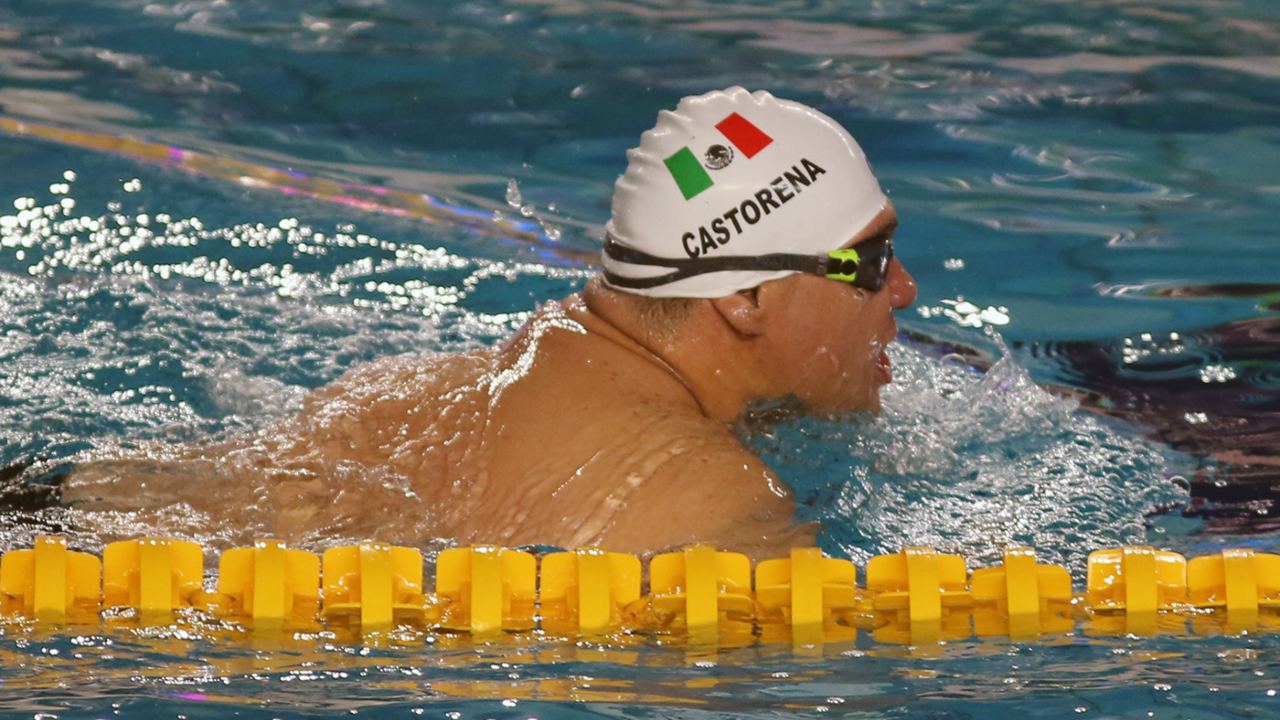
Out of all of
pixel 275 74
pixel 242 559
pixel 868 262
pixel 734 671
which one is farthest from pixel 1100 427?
pixel 275 74

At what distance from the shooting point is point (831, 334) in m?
3.51

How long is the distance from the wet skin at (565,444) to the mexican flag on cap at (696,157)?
26cm

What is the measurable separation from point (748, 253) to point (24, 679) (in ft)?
5.52

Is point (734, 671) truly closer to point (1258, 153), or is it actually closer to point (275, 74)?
point (1258, 153)

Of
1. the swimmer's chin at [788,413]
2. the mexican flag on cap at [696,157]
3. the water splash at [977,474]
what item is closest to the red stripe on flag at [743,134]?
the mexican flag on cap at [696,157]

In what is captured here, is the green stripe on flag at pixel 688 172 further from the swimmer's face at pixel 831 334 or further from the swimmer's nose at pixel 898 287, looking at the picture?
the swimmer's nose at pixel 898 287

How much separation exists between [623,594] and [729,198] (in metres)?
0.96

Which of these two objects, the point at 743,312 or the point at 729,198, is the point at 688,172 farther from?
the point at 743,312

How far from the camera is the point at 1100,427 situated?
174 inches

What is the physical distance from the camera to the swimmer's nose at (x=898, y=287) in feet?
11.8

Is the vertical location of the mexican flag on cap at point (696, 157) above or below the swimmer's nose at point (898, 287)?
above

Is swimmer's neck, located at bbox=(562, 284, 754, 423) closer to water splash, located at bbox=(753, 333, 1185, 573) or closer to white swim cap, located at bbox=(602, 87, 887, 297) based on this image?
white swim cap, located at bbox=(602, 87, 887, 297)

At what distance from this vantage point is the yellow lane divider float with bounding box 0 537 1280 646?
9.63 ft

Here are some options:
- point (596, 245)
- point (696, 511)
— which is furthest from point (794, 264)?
point (596, 245)
